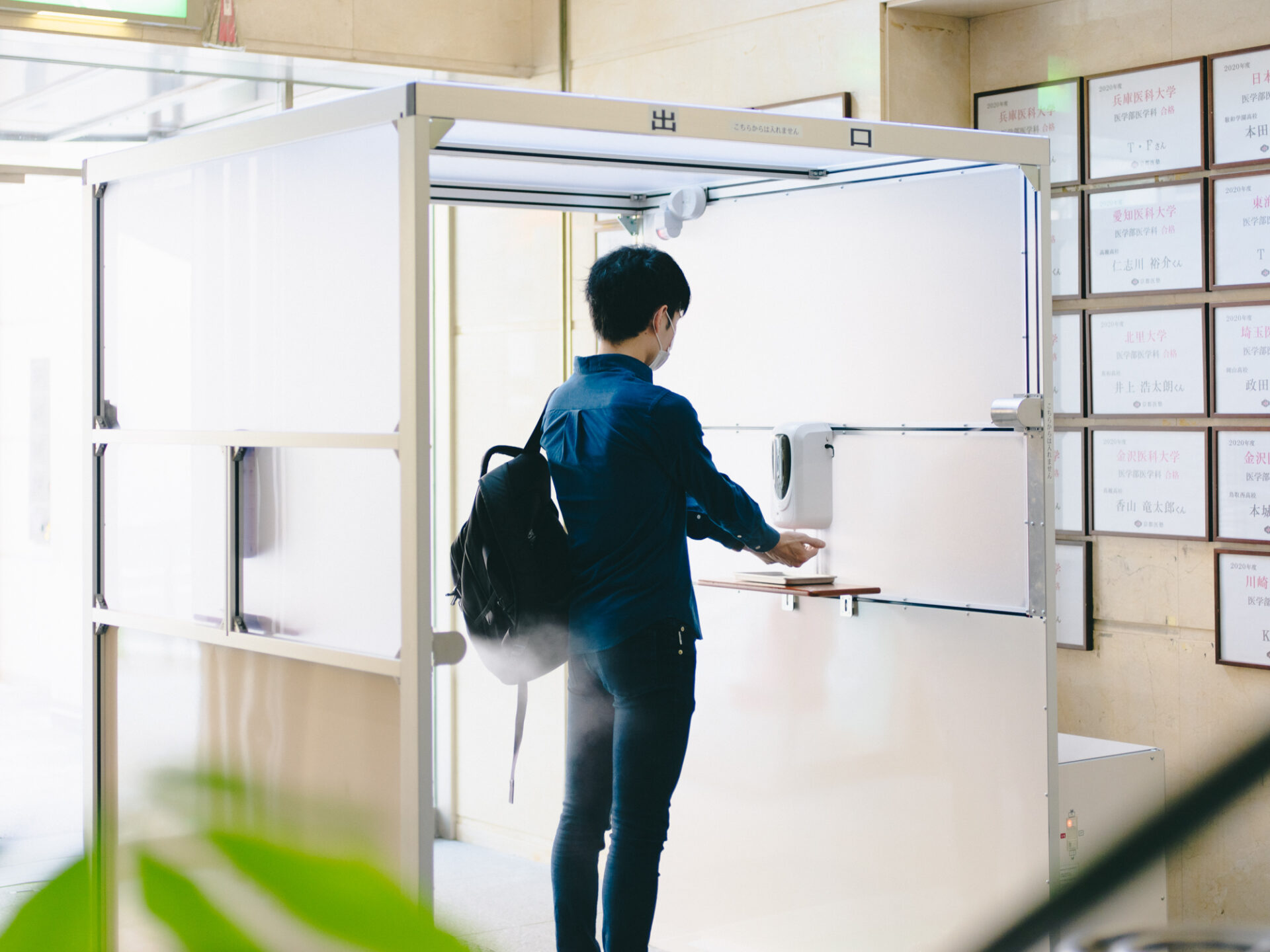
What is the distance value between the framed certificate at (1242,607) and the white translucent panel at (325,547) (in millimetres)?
2113

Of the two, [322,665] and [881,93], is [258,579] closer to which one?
[322,665]

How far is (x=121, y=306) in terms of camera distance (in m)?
2.92

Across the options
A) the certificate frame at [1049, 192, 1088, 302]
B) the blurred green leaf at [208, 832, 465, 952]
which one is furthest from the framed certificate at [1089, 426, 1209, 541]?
Result: the blurred green leaf at [208, 832, 465, 952]

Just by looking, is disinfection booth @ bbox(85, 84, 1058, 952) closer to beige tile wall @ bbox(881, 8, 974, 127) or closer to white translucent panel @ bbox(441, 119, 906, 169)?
white translucent panel @ bbox(441, 119, 906, 169)

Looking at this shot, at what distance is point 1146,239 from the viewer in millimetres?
3562

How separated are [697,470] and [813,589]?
58cm

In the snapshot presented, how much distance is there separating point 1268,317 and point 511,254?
2.31 meters

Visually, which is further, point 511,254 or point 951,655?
point 511,254

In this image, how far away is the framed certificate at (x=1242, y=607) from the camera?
339 centimetres

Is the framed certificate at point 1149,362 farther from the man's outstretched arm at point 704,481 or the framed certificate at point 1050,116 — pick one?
the man's outstretched arm at point 704,481

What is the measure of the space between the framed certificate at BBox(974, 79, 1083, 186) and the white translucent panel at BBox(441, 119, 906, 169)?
814 millimetres

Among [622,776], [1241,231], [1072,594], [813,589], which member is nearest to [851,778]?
[813,589]

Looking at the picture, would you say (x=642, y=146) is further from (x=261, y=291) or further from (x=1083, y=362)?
(x=1083, y=362)

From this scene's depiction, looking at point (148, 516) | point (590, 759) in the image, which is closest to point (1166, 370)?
point (590, 759)
